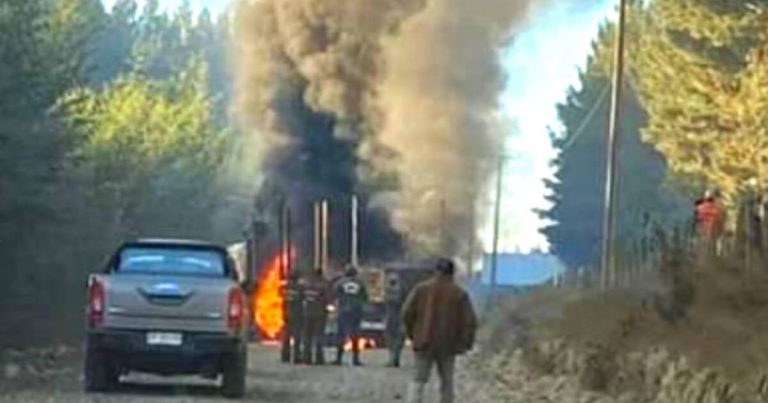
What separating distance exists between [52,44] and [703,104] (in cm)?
1990

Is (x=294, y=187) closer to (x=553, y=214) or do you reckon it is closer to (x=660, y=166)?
(x=660, y=166)

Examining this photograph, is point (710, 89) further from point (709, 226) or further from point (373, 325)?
point (709, 226)

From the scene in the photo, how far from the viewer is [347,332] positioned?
45594mm

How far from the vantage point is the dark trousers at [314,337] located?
4338 cm

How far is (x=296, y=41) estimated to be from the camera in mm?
58156

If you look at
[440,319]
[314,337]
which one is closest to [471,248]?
[314,337]

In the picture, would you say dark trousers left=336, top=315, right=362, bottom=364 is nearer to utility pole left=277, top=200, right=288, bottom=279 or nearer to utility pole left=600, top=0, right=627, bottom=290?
utility pole left=600, top=0, right=627, bottom=290

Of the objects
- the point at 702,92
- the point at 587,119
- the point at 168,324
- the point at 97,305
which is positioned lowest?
the point at 168,324

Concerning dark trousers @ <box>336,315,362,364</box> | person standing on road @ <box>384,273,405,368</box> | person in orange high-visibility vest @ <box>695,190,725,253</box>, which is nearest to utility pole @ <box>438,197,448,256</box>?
person standing on road @ <box>384,273,405,368</box>

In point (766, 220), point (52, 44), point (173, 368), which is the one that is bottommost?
point (173, 368)

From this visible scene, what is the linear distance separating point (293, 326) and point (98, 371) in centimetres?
1481

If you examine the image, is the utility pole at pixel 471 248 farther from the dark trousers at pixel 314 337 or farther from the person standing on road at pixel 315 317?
the dark trousers at pixel 314 337

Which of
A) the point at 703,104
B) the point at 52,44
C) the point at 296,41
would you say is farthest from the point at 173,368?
the point at 703,104

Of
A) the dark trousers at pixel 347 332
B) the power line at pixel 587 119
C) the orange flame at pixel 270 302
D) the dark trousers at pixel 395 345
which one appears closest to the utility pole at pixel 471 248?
the orange flame at pixel 270 302
